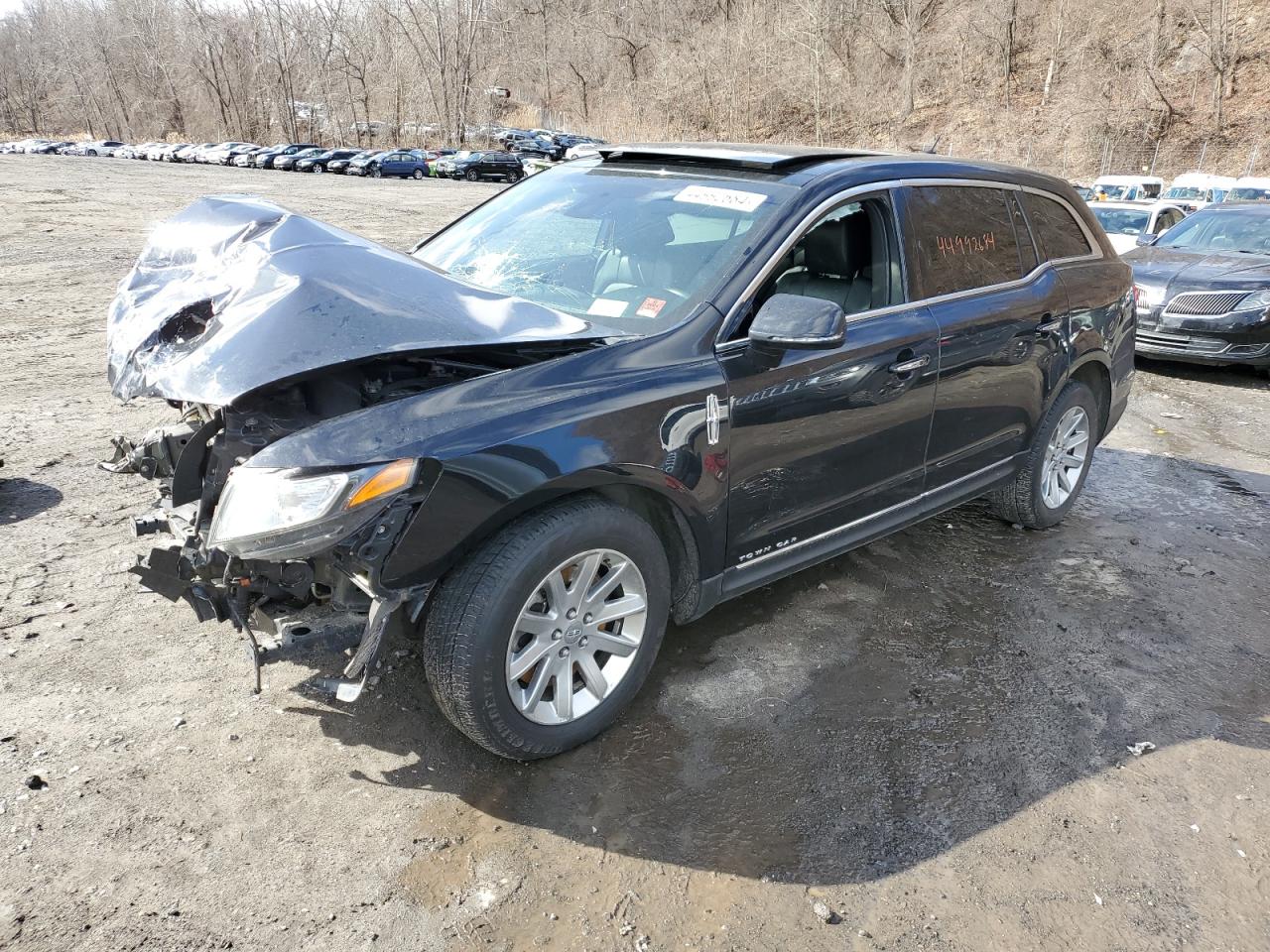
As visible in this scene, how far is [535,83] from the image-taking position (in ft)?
255

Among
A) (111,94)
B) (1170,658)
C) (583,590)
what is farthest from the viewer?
(111,94)

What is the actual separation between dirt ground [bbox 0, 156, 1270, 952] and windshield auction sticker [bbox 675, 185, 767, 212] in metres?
1.71

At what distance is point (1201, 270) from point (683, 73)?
59.6m

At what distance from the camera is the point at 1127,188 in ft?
59.0

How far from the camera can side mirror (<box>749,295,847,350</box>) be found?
9.89 feet

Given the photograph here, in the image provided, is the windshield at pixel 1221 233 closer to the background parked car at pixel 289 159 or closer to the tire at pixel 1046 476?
the tire at pixel 1046 476

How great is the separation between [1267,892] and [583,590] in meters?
2.18

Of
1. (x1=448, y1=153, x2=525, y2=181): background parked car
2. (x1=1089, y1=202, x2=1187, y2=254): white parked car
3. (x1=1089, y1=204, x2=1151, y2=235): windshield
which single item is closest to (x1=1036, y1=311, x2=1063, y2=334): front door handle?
(x1=1089, y1=202, x2=1187, y2=254): white parked car

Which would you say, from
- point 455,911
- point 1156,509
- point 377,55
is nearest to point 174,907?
point 455,911

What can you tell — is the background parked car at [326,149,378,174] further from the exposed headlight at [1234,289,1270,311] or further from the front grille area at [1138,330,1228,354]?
the exposed headlight at [1234,289,1270,311]

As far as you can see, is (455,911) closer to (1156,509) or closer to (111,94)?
(1156,509)

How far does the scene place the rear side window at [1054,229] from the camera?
4574 mm

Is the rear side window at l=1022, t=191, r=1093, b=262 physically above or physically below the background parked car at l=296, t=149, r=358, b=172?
above

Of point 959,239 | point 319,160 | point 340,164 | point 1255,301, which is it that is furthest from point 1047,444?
point 319,160
